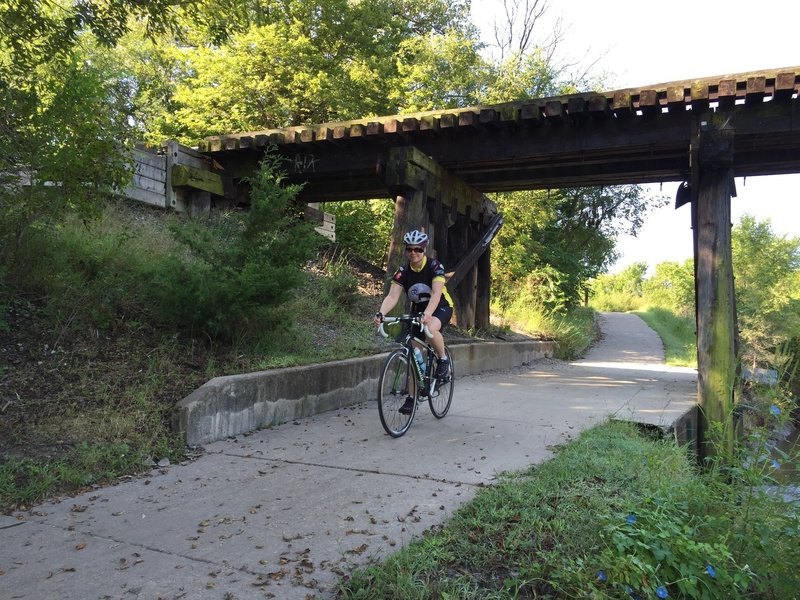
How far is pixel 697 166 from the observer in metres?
9.02

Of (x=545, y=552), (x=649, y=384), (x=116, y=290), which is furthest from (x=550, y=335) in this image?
(x=545, y=552)

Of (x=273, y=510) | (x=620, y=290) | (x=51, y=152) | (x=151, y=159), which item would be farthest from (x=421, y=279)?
(x=620, y=290)

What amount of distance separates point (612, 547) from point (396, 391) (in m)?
3.36

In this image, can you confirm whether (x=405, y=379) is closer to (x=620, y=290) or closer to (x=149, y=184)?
(x=149, y=184)

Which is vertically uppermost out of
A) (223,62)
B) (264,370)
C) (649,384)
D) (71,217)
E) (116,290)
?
(223,62)

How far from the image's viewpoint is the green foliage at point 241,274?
6.12 m

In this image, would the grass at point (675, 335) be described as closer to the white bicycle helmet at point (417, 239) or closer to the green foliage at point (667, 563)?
the white bicycle helmet at point (417, 239)

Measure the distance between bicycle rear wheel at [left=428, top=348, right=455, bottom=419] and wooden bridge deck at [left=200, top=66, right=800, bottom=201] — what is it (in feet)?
14.5

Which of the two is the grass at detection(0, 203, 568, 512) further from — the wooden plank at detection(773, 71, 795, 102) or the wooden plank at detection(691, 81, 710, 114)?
the wooden plank at detection(773, 71, 795, 102)

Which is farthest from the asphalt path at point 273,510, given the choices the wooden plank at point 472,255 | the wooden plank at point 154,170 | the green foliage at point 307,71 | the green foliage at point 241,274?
the green foliage at point 307,71

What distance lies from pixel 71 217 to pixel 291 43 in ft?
46.0

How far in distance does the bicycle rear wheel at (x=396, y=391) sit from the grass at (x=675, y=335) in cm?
1441

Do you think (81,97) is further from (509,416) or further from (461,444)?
(509,416)

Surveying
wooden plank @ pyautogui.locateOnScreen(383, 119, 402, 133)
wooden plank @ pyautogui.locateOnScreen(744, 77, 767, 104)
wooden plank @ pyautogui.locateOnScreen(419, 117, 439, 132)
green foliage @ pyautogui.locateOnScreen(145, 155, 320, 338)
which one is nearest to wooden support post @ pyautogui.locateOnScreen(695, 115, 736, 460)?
wooden plank @ pyautogui.locateOnScreen(744, 77, 767, 104)
